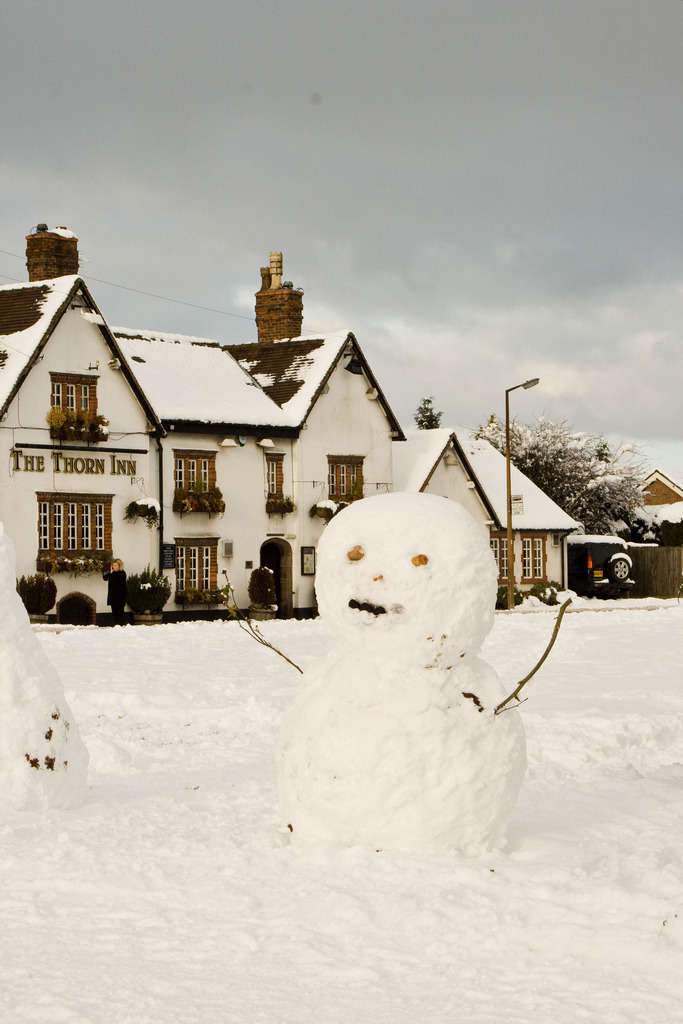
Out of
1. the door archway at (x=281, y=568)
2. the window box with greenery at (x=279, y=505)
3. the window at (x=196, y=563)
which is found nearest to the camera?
the window at (x=196, y=563)

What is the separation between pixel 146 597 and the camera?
3069cm

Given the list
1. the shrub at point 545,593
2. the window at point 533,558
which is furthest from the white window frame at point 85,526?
the window at point 533,558

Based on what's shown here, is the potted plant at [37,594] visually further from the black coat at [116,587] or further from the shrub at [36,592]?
the black coat at [116,587]

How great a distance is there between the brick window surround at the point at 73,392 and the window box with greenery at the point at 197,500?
328cm

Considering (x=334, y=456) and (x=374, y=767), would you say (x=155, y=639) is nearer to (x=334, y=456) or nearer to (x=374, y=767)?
(x=374, y=767)

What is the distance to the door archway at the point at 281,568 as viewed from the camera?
114 ft

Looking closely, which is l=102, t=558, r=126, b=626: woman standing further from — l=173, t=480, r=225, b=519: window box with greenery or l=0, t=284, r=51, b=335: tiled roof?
l=0, t=284, r=51, b=335: tiled roof

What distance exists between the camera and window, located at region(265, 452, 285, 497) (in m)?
35.0

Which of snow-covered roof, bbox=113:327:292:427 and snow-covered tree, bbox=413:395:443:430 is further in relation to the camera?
snow-covered tree, bbox=413:395:443:430

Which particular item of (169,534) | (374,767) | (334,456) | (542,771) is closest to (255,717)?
(542,771)

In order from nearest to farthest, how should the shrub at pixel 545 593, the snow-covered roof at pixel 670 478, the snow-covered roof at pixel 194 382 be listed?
the snow-covered roof at pixel 194 382 < the shrub at pixel 545 593 < the snow-covered roof at pixel 670 478

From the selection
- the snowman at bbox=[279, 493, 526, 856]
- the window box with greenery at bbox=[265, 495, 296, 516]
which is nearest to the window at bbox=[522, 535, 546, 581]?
the window box with greenery at bbox=[265, 495, 296, 516]

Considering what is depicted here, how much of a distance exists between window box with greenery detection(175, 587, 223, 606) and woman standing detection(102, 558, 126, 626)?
3.03m

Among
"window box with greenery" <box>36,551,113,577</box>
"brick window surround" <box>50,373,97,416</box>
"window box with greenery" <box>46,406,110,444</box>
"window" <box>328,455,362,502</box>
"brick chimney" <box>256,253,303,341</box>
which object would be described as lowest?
"window box with greenery" <box>36,551,113,577</box>
